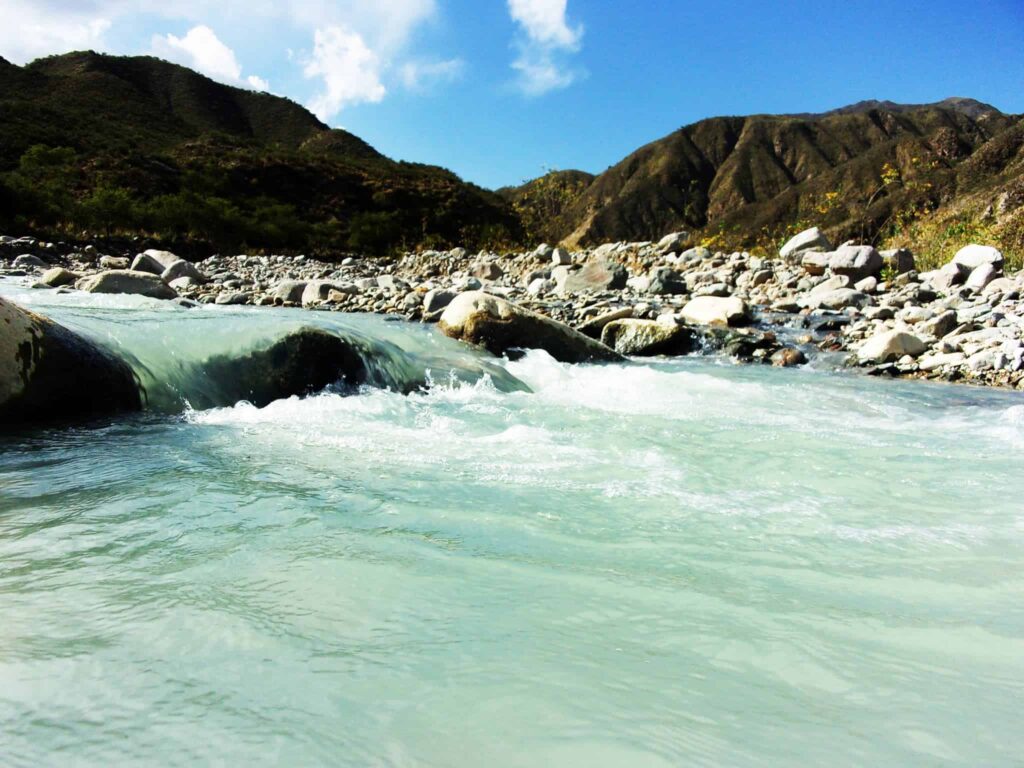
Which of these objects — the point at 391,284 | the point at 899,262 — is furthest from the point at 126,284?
the point at 899,262

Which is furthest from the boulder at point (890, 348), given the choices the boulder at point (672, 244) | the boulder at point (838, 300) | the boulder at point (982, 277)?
the boulder at point (672, 244)

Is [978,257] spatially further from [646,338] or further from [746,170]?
[746,170]

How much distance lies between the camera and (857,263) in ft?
40.8

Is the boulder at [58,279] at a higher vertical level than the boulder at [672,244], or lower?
lower

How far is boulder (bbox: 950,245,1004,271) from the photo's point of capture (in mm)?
11102

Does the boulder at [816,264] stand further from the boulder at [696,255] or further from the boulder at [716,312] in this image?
the boulder at [716,312]

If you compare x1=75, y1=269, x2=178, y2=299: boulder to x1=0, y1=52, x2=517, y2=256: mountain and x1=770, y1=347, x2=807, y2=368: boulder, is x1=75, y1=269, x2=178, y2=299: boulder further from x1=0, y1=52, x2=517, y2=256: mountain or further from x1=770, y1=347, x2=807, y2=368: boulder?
x1=0, y1=52, x2=517, y2=256: mountain

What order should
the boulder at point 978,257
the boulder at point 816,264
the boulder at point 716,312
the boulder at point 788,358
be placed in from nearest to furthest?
1. the boulder at point 788,358
2. the boulder at point 716,312
3. the boulder at point 978,257
4. the boulder at point 816,264

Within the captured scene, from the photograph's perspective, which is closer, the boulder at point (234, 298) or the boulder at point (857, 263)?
the boulder at point (234, 298)

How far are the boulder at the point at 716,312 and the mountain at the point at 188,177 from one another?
21.0m

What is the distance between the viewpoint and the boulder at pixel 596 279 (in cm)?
1324

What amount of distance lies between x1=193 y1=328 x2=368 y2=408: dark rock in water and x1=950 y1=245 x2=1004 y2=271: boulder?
35.8 feet

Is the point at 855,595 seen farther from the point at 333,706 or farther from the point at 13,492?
the point at 13,492

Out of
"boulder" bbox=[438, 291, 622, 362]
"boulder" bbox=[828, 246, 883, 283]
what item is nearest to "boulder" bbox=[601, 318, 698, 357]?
"boulder" bbox=[438, 291, 622, 362]
